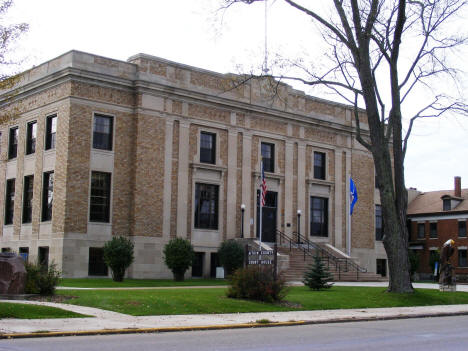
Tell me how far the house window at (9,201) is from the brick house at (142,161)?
0.06 meters

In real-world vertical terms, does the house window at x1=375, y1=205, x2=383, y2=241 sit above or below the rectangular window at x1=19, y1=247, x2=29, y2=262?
above

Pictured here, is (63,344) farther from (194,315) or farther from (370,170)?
(370,170)

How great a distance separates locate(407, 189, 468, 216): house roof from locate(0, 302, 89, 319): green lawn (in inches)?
1985

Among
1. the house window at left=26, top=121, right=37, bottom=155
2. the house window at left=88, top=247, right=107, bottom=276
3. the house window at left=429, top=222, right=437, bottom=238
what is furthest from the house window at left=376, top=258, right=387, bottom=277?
the house window at left=26, top=121, right=37, bottom=155

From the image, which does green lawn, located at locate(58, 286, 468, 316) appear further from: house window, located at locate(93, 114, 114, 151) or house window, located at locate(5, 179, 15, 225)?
house window, located at locate(5, 179, 15, 225)

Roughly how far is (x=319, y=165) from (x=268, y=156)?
482 centimetres

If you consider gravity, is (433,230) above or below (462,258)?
above

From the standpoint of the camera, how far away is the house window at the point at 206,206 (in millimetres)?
38125

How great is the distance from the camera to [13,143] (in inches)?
1526

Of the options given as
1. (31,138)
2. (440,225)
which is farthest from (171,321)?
(440,225)

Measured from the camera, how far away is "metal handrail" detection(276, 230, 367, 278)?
3969 centimetres

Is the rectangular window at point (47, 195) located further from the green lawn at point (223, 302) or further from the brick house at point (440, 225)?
the brick house at point (440, 225)

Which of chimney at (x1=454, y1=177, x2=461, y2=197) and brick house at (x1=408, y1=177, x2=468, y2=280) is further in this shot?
chimney at (x1=454, y1=177, x2=461, y2=197)

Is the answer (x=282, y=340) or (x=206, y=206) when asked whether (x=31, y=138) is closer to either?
(x=206, y=206)
